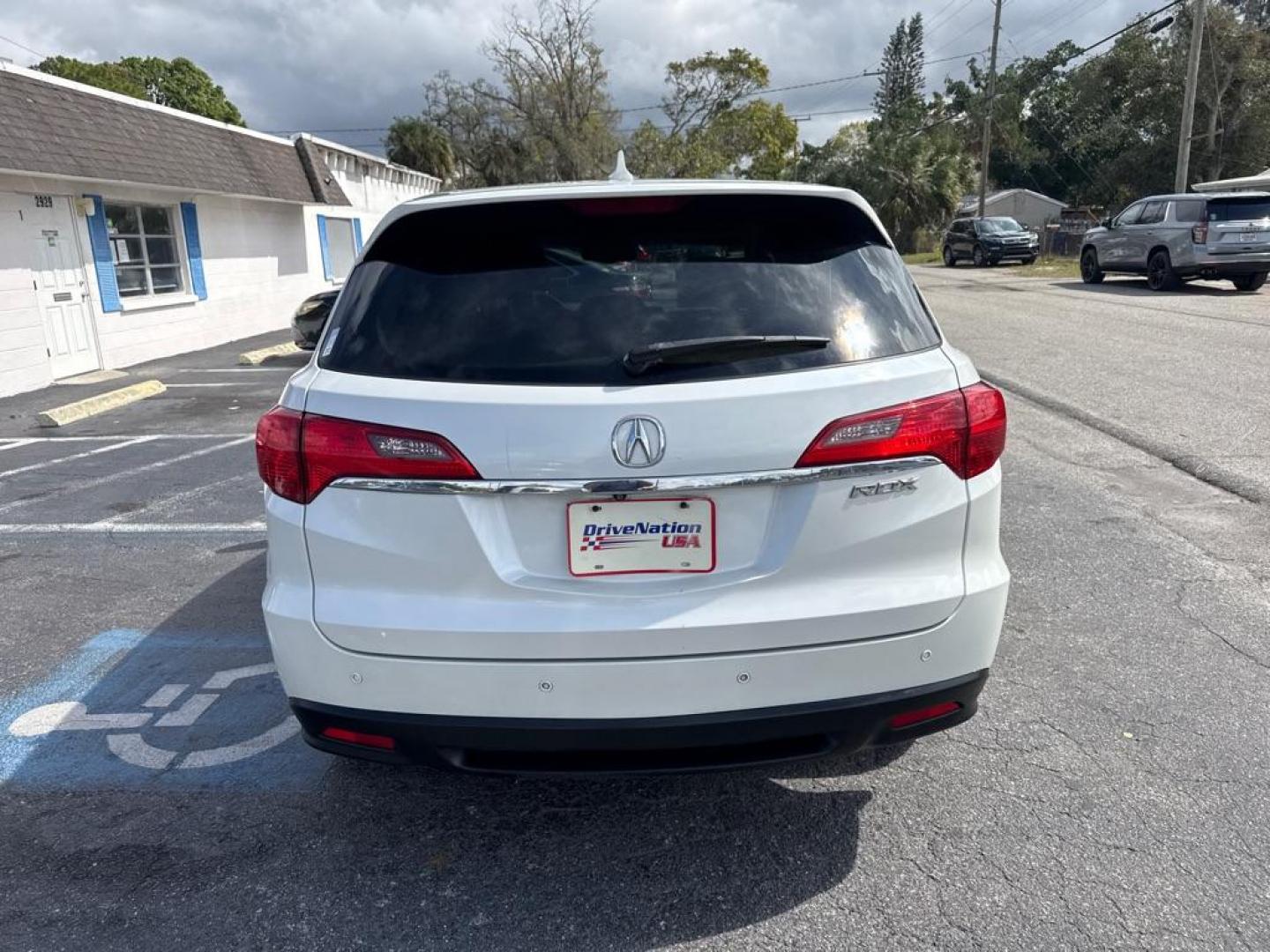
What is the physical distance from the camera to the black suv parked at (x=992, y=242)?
3069 cm

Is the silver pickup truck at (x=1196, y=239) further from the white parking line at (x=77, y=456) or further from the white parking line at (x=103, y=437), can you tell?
the white parking line at (x=77, y=456)

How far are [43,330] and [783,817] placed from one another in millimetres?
13076

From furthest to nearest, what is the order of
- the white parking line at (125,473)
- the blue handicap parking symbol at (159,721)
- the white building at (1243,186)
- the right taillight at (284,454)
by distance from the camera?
the white building at (1243,186) → the white parking line at (125,473) → the blue handicap parking symbol at (159,721) → the right taillight at (284,454)

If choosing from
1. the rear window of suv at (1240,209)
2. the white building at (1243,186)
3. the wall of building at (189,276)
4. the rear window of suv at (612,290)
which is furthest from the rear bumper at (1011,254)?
the rear window of suv at (612,290)

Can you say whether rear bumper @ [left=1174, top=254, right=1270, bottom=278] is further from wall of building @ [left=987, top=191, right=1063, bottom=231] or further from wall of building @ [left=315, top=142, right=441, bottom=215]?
wall of building @ [left=987, top=191, right=1063, bottom=231]

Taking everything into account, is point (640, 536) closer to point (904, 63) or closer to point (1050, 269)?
point (1050, 269)

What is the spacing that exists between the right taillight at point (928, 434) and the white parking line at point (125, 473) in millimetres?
5331

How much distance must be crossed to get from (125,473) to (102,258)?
8018mm

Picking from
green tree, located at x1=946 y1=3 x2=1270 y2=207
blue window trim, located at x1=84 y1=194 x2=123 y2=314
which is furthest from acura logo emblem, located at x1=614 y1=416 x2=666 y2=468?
green tree, located at x1=946 y1=3 x2=1270 y2=207

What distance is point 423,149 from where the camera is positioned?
4756cm

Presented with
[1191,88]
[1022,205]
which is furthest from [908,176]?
[1191,88]

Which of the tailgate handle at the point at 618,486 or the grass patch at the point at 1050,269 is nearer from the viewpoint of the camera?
the tailgate handle at the point at 618,486

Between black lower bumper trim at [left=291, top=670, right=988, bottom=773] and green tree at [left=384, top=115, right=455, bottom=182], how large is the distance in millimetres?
48407

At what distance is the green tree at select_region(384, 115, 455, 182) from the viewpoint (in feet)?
156
